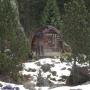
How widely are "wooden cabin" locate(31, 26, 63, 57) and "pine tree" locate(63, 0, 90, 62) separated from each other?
7038 millimetres

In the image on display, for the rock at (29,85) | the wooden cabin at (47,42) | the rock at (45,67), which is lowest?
the rock at (29,85)

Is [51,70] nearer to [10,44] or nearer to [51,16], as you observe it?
[10,44]

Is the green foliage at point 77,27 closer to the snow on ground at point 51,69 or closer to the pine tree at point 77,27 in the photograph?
the pine tree at point 77,27

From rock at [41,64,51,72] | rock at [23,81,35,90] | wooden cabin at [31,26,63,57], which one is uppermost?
wooden cabin at [31,26,63,57]

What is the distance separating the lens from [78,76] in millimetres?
24391

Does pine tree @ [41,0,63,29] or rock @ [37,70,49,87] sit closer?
rock @ [37,70,49,87]

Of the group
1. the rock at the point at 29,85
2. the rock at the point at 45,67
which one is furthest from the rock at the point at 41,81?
the rock at the point at 45,67

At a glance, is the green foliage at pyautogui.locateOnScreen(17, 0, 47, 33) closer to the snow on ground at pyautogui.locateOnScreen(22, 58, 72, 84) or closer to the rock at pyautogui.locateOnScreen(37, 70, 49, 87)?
the snow on ground at pyautogui.locateOnScreen(22, 58, 72, 84)

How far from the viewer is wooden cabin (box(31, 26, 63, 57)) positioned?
3322 cm

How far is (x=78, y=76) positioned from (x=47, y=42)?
367 inches

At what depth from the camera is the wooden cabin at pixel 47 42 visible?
3322cm

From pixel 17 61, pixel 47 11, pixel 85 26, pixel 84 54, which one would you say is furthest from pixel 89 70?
pixel 47 11

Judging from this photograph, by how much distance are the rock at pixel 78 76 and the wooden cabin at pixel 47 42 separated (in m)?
8.33

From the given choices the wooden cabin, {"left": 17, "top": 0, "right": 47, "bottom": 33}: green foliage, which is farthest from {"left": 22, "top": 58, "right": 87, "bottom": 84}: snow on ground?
{"left": 17, "top": 0, "right": 47, "bottom": 33}: green foliage
